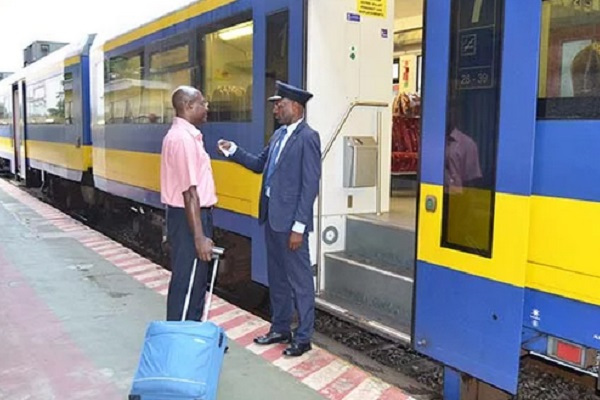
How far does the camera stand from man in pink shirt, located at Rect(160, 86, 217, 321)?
362cm

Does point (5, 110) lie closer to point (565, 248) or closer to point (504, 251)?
point (504, 251)

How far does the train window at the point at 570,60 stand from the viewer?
2691 mm

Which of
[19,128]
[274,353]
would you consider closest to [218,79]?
[274,353]

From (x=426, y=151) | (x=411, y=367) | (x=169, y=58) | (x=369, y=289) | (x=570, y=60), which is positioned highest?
(x=169, y=58)

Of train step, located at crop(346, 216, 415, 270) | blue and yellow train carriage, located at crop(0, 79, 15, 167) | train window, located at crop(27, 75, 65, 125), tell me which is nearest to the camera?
train step, located at crop(346, 216, 415, 270)

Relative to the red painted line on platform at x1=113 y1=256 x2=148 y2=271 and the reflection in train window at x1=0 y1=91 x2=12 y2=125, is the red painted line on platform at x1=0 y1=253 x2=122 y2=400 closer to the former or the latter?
the red painted line on platform at x1=113 y1=256 x2=148 y2=271

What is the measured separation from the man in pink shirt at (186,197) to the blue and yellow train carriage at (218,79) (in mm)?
1220

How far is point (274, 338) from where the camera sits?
4379 mm

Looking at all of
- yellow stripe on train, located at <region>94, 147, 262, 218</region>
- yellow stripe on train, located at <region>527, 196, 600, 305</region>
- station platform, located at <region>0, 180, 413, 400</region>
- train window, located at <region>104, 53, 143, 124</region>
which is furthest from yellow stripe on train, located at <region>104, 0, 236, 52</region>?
yellow stripe on train, located at <region>527, 196, 600, 305</region>

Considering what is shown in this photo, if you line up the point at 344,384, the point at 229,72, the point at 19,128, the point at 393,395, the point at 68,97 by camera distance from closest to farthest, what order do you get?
the point at 393,395 < the point at 344,384 < the point at 229,72 < the point at 68,97 < the point at 19,128

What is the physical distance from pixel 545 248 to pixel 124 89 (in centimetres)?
687

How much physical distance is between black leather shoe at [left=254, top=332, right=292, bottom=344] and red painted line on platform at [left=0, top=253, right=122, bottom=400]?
1.05 metres

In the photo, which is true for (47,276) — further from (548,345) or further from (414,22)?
(414,22)

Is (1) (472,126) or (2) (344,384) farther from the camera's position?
(2) (344,384)
